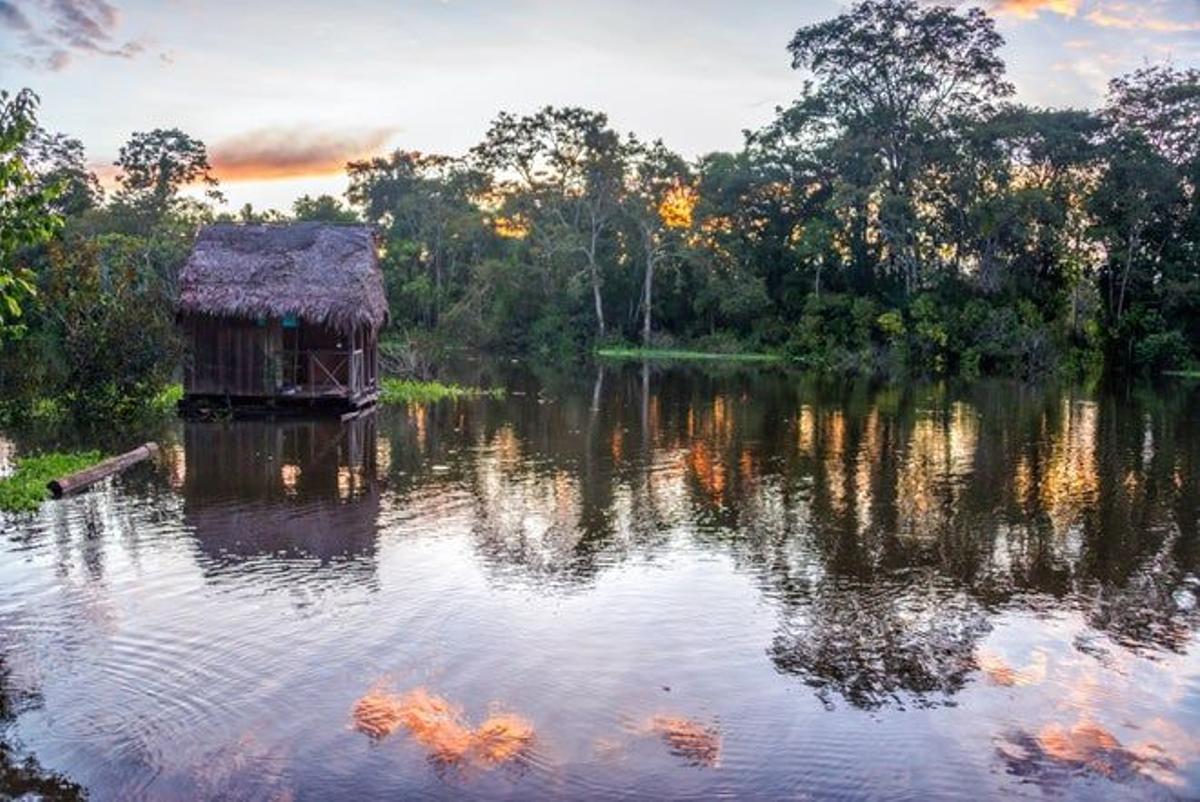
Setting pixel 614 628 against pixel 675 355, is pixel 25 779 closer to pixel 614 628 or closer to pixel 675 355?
pixel 614 628

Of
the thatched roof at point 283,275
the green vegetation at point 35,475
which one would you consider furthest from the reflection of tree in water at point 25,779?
the thatched roof at point 283,275

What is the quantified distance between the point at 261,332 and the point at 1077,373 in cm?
3291

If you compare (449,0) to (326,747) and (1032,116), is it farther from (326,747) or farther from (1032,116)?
(1032,116)

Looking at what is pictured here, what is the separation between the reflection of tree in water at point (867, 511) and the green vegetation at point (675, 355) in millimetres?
24822

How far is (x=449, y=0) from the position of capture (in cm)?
2106

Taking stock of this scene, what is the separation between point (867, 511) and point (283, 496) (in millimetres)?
7474

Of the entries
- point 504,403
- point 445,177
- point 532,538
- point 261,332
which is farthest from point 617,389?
point 445,177

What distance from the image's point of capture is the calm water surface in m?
6.25

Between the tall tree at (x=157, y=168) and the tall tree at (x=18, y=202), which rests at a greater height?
the tall tree at (x=157, y=168)

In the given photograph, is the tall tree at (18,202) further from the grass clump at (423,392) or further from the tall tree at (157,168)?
the tall tree at (157,168)

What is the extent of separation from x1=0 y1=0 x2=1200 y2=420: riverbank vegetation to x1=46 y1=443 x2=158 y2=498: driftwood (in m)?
18.1

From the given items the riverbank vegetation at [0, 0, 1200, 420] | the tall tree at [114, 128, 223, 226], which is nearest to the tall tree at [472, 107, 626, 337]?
the riverbank vegetation at [0, 0, 1200, 420]

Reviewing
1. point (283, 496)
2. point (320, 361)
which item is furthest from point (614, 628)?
point (320, 361)

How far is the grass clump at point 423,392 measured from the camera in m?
27.8
